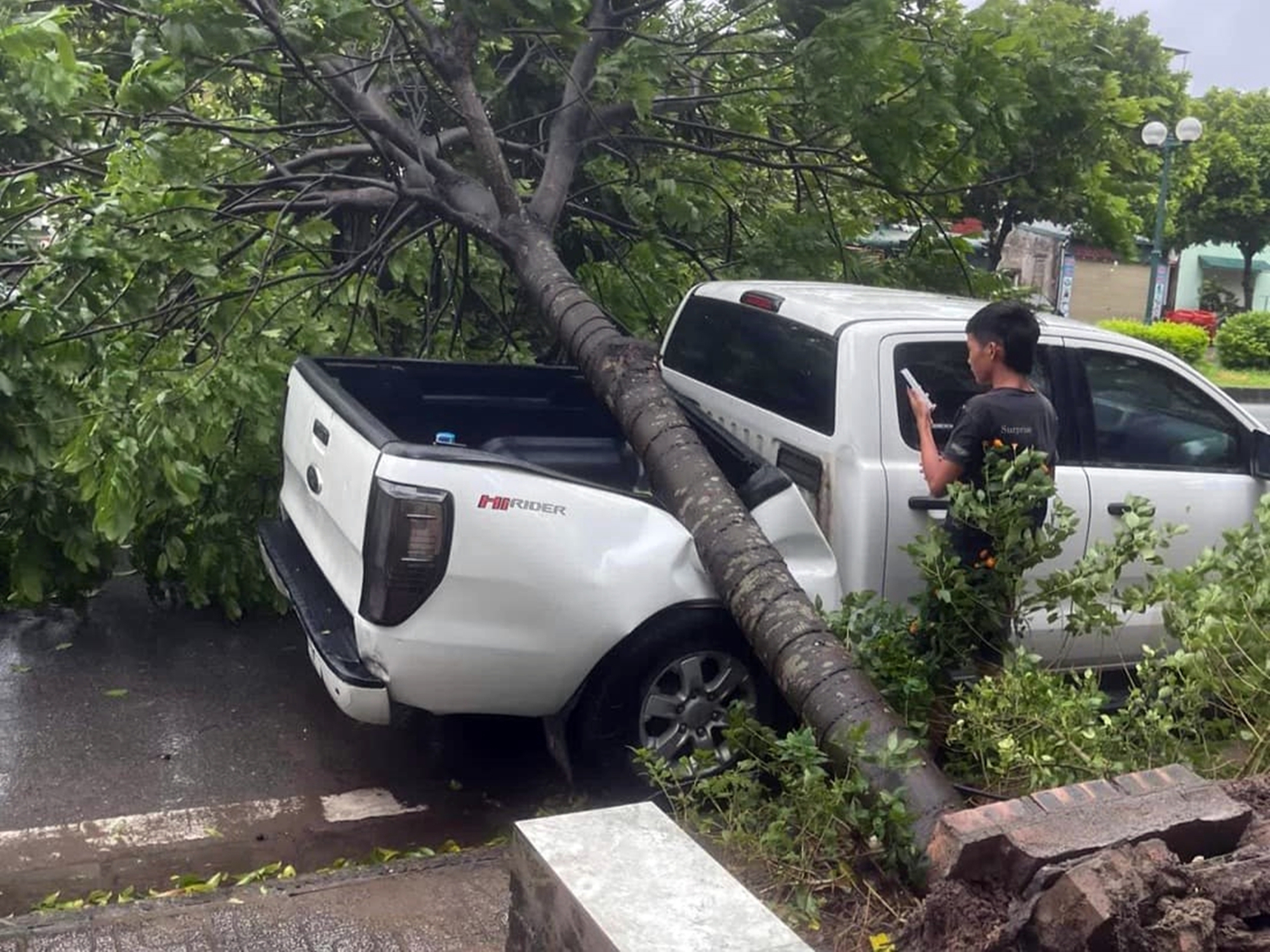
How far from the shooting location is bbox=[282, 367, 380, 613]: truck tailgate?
460 centimetres

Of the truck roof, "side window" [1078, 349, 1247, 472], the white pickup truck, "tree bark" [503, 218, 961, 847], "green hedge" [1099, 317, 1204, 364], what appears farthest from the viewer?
"green hedge" [1099, 317, 1204, 364]

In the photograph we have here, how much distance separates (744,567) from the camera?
467 cm

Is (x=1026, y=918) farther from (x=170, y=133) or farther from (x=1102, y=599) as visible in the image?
Result: (x=170, y=133)

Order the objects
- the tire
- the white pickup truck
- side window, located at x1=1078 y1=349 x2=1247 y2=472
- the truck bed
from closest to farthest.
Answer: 1. the white pickup truck
2. the tire
3. side window, located at x1=1078 y1=349 x2=1247 y2=472
4. the truck bed

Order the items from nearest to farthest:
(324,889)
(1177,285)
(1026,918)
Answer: (1026,918) < (324,889) < (1177,285)

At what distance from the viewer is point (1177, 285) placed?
49844 millimetres

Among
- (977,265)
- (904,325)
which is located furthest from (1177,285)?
(904,325)

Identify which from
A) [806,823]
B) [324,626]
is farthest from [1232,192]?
[806,823]

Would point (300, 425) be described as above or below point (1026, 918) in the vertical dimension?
above

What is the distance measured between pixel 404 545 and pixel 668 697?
47.7 inches

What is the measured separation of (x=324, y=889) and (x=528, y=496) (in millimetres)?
1426

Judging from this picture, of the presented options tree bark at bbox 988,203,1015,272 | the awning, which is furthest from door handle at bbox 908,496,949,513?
the awning

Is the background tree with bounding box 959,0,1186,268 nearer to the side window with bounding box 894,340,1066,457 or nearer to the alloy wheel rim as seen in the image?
the side window with bounding box 894,340,1066,457

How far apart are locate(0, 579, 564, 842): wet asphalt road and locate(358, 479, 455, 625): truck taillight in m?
1.11
